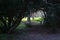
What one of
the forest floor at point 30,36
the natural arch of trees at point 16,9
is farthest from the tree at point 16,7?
the forest floor at point 30,36

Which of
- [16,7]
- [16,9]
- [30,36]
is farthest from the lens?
[30,36]

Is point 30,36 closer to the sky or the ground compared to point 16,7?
closer to the ground

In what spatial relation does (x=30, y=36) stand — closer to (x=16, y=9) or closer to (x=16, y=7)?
(x=16, y=9)

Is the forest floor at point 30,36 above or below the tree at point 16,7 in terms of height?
below

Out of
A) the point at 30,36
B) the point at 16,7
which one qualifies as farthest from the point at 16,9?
the point at 30,36

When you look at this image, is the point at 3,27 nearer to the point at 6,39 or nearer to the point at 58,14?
the point at 6,39

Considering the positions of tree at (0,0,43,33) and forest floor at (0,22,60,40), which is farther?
forest floor at (0,22,60,40)

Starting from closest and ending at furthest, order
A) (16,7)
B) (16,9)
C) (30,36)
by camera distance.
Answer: (16,7)
(16,9)
(30,36)

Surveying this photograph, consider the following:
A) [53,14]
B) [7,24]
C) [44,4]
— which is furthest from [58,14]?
[7,24]

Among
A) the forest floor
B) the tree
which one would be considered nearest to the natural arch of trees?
the tree

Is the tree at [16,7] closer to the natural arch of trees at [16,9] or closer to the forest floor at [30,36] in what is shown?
the natural arch of trees at [16,9]

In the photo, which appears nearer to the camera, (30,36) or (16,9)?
(16,9)

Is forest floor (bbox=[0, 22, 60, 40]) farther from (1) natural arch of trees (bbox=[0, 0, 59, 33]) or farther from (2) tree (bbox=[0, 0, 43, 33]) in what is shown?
(2) tree (bbox=[0, 0, 43, 33])

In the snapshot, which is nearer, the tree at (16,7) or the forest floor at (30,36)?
the tree at (16,7)
